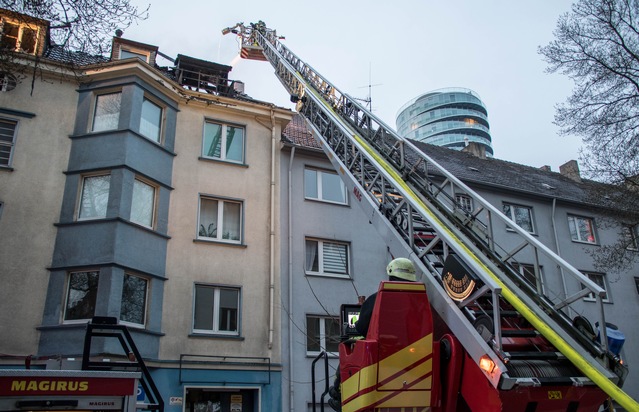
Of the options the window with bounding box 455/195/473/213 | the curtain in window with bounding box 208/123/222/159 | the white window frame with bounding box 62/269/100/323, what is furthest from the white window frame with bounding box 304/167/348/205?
the window with bounding box 455/195/473/213

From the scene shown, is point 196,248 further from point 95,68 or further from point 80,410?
point 80,410

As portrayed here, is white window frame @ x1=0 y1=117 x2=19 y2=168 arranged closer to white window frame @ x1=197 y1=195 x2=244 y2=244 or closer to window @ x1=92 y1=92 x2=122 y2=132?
window @ x1=92 y1=92 x2=122 y2=132

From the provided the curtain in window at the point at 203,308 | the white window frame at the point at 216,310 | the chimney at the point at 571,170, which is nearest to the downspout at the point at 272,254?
the white window frame at the point at 216,310

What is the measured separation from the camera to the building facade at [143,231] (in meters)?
13.1

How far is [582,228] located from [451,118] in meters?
103

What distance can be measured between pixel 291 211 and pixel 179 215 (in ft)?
10.8

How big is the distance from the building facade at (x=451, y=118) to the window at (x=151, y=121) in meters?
110

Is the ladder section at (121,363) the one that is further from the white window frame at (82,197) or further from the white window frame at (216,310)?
the white window frame at (82,197)

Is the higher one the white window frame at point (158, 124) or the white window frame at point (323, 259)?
the white window frame at point (158, 124)

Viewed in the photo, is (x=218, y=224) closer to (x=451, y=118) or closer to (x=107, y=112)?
(x=107, y=112)

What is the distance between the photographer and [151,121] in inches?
626

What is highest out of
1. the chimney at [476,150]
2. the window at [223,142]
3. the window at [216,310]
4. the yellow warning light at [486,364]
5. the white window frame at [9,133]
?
the chimney at [476,150]

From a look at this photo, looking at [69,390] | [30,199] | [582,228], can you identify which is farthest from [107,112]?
[582,228]

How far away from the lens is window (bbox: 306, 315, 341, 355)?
1543 cm
